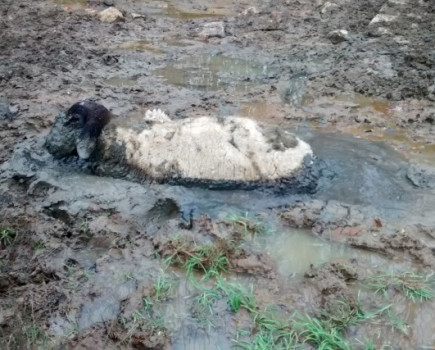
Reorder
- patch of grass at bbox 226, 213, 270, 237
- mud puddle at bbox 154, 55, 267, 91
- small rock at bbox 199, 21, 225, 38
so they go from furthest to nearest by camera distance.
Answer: small rock at bbox 199, 21, 225, 38 < mud puddle at bbox 154, 55, 267, 91 < patch of grass at bbox 226, 213, 270, 237

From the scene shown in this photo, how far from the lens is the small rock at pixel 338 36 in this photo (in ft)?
28.7

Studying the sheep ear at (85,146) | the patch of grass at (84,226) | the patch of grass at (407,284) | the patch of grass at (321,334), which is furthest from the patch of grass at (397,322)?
the sheep ear at (85,146)

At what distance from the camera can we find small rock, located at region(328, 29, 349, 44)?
874cm

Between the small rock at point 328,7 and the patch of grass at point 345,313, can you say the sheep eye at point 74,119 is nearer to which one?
the patch of grass at point 345,313

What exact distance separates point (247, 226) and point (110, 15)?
689cm

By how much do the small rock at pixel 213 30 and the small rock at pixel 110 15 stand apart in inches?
64.2

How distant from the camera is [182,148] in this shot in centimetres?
496

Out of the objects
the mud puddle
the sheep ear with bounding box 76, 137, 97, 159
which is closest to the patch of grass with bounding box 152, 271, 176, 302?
the sheep ear with bounding box 76, 137, 97, 159

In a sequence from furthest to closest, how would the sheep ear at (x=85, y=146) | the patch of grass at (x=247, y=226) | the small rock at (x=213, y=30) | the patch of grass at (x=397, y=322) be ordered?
the small rock at (x=213, y=30), the sheep ear at (x=85, y=146), the patch of grass at (x=247, y=226), the patch of grass at (x=397, y=322)

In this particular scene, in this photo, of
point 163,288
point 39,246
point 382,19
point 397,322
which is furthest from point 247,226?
point 382,19

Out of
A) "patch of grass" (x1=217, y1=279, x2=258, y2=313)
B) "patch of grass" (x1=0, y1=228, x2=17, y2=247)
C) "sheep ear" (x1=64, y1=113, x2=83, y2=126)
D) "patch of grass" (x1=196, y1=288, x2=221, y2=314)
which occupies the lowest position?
"patch of grass" (x1=0, y1=228, x2=17, y2=247)

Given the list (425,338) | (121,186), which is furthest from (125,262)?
(425,338)

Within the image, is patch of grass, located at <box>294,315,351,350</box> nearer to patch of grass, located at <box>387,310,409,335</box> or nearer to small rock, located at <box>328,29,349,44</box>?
patch of grass, located at <box>387,310,409,335</box>

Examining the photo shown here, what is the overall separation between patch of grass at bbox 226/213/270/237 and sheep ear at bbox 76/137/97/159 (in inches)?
64.7
